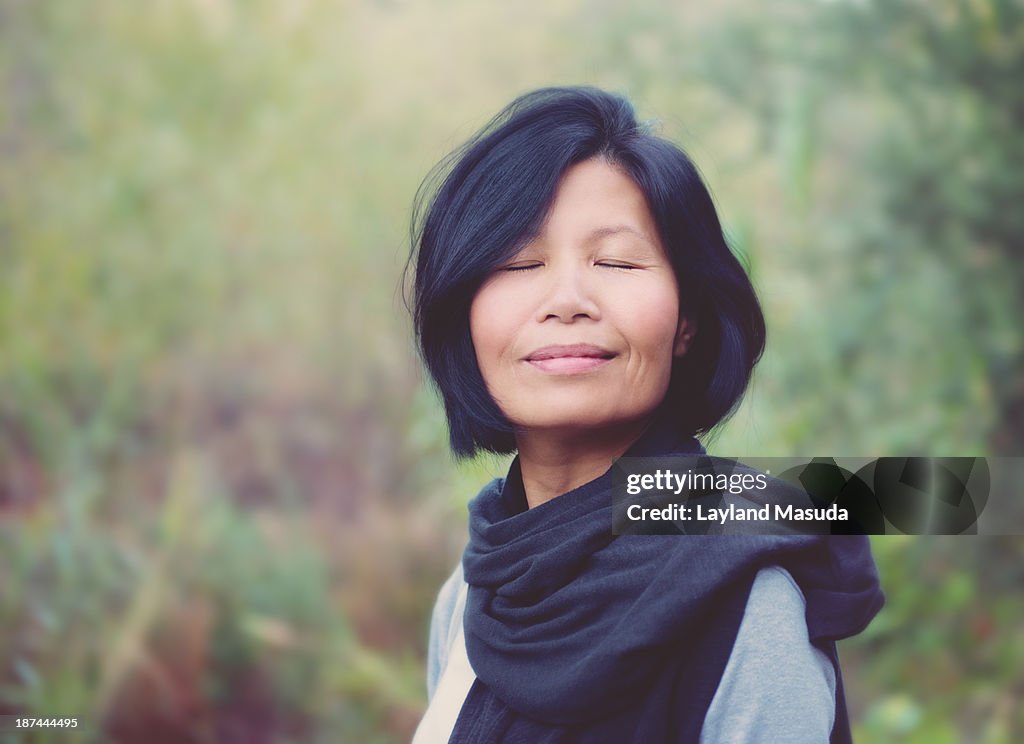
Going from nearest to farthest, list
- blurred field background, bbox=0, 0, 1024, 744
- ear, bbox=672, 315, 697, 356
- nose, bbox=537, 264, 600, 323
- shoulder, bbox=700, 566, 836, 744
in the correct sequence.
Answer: shoulder, bbox=700, 566, 836, 744, nose, bbox=537, 264, 600, 323, ear, bbox=672, 315, 697, 356, blurred field background, bbox=0, 0, 1024, 744

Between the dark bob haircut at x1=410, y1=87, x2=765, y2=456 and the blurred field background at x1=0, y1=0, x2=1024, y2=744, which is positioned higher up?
the blurred field background at x1=0, y1=0, x2=1024, y2=744

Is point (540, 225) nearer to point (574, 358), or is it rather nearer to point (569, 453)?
point (574, 358)

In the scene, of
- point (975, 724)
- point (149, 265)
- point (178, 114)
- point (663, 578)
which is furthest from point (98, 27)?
point (975, 724)

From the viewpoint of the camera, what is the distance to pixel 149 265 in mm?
4090

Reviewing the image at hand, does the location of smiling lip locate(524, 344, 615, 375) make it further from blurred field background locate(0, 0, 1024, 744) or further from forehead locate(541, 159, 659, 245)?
blurred field background locate(0, 0, 1024, 744)

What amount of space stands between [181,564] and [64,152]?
190 cm

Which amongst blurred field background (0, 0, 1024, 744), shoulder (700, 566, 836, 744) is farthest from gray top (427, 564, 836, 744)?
blurred field background (0, 0, 1024, 744)

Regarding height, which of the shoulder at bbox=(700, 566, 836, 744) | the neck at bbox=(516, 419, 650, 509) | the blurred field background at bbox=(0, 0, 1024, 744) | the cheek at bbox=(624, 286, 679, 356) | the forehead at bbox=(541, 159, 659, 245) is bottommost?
the shoulder at bbox=(700, 566, 836, 744)

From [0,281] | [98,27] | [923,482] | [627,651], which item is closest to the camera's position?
[627,651]

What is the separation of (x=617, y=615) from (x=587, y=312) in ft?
1.06

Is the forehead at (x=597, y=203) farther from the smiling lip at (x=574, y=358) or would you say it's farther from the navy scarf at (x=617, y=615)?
the navy scarf at (x=617, y=615)

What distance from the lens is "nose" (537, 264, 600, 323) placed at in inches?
40.5

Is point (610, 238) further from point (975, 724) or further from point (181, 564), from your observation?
point (975, 724)

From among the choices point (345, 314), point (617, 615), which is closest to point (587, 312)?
point (617, 615)
